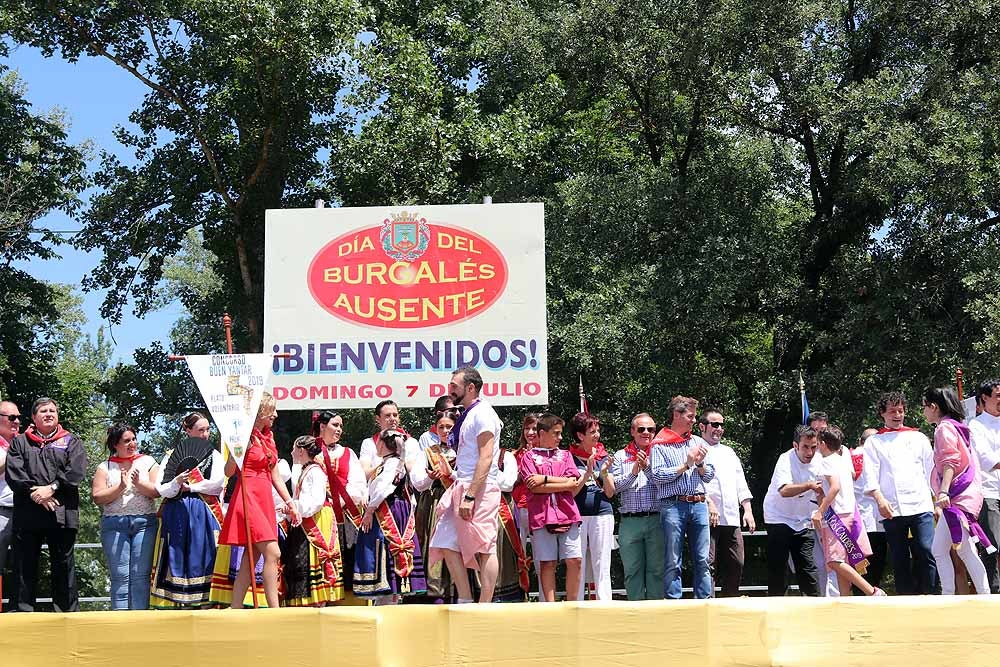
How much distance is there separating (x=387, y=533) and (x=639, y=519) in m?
1.93

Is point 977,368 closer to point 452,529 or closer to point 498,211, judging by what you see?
point 498,211

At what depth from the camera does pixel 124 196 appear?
957 inches

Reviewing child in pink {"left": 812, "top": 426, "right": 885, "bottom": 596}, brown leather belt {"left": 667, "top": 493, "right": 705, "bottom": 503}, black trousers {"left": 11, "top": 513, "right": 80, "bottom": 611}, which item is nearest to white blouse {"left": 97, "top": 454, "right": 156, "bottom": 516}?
black trousers {"left": 11, "top": 513, "right": 80, "bottom": 611}

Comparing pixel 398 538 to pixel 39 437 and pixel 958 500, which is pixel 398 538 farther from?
pixel 958 500

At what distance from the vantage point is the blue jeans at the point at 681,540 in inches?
356

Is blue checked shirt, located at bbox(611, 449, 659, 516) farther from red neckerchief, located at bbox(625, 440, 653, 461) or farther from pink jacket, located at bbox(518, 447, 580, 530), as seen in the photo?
pink jacket, located at bbox(518, 447, 580, 530)

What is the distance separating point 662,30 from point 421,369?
31.8 feet

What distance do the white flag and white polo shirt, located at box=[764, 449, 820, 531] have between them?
13.2 ft

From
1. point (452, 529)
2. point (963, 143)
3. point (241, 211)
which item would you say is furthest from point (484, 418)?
point (241, 211)

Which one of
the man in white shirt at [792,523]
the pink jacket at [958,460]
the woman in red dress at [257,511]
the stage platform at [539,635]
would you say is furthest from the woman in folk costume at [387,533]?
the pink jacket at [958,460]

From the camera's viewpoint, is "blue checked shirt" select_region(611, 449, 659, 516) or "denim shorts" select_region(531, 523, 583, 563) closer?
"blue checked shirt" select_region(611, 449, 659, 516)

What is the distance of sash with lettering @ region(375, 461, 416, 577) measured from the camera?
31.8ft

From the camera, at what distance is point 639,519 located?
30.6 feet

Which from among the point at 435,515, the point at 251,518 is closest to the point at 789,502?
the point at 435,515
